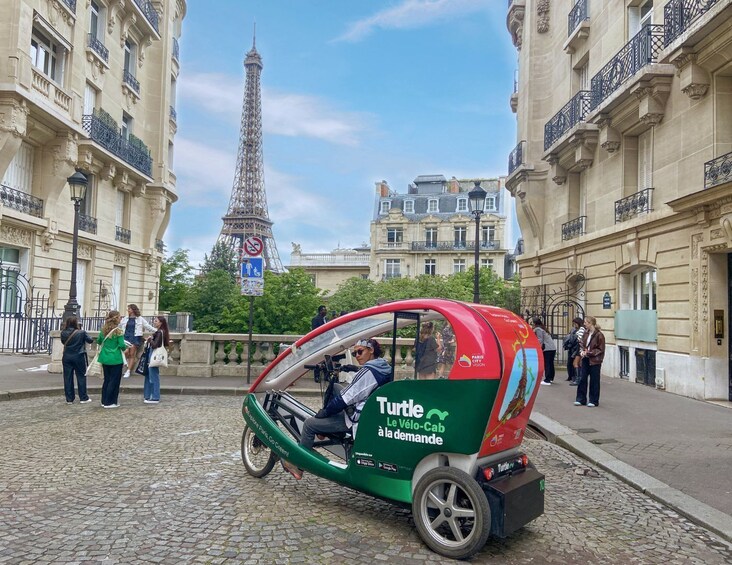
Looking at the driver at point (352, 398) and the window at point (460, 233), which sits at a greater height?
the window at point (460, 233)

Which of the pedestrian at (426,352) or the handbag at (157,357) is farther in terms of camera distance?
the handbag at (157,357)

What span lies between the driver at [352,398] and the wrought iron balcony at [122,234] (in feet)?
77.6

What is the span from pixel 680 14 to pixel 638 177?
4.47 m

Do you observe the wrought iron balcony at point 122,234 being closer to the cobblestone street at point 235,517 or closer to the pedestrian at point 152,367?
the pedestrian at point 152,367

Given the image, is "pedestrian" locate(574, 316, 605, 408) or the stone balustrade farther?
the stone balustrade

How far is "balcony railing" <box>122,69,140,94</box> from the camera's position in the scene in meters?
26.2

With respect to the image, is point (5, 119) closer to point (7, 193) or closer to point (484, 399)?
point (7, 193)

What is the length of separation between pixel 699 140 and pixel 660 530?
9.99 m

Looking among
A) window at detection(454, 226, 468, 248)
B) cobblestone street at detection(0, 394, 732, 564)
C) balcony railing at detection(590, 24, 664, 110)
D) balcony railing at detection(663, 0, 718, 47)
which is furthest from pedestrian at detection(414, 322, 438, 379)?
window at detection(454, 226, 468, 248)

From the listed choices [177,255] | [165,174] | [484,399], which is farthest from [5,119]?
[177,255]

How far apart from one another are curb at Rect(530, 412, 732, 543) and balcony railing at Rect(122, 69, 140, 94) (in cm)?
2502

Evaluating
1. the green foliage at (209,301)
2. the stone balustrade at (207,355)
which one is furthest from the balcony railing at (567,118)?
the green foliage at (209,301)

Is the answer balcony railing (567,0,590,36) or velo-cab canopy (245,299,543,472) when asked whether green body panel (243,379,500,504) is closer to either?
velo-cab canopy (245,299,543,472)

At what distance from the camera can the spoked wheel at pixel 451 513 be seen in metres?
3.90
